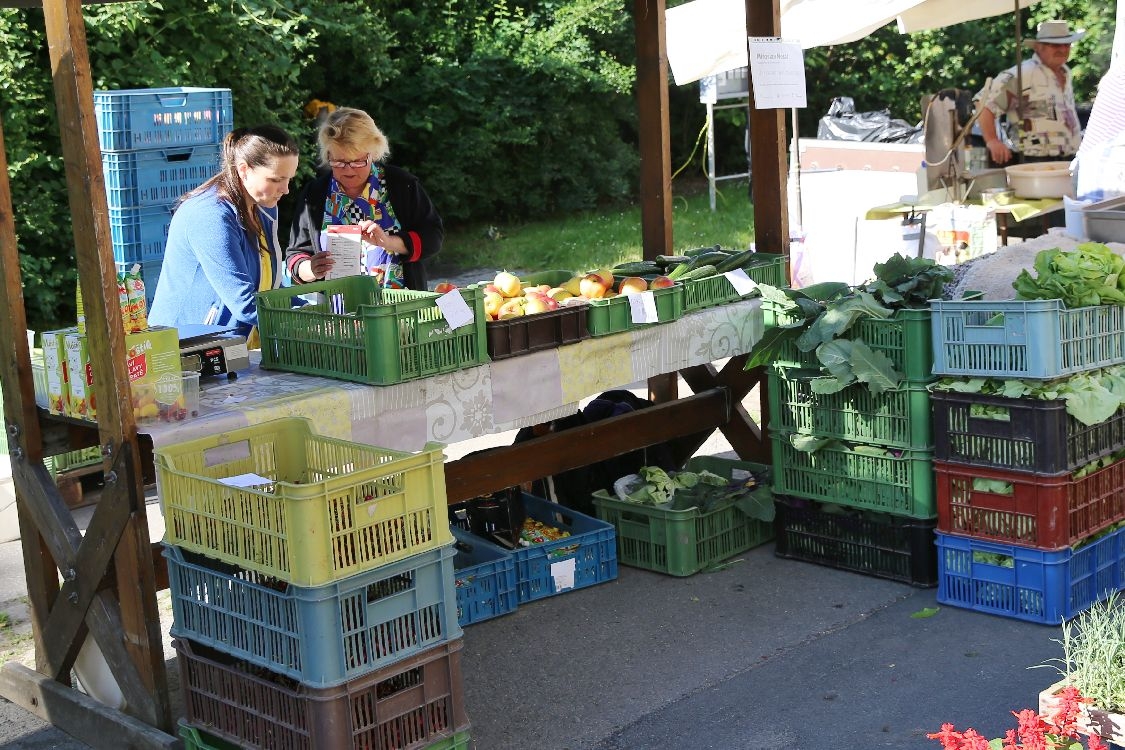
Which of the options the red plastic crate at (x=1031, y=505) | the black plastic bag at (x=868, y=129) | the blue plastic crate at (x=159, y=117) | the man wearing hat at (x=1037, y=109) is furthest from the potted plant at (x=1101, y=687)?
the black plastic bag at (x=868, y=129)

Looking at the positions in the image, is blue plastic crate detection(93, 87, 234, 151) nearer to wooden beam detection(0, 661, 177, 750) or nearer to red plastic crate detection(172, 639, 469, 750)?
wooden beam detection(0, 661, 177, 750)

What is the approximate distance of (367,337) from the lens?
418 cm

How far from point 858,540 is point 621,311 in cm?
132

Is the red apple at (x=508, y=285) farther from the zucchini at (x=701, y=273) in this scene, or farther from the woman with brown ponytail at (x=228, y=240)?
the woman with brown ponytail at (x=228, y=240)

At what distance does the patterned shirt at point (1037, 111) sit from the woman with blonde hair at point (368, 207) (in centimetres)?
598

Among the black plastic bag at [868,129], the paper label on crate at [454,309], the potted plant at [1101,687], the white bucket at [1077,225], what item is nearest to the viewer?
the potted plant at [1101,687]

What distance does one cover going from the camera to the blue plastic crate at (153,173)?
7.70m

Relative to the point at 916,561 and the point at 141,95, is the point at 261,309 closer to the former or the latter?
the point at 916,561

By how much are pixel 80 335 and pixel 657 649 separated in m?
2.19

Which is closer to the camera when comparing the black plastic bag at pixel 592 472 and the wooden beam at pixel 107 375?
the wooden beam at pixel 107 375

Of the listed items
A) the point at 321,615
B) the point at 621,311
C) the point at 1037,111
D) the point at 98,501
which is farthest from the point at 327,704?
the point at 1037,111

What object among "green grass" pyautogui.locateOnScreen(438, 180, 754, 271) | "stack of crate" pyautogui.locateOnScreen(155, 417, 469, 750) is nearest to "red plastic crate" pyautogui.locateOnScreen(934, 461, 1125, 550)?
"stack of crate" pyautogui.locateOnScreen(155, 417, 469, 750)

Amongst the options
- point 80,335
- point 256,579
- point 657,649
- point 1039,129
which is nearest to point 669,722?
point 657,649

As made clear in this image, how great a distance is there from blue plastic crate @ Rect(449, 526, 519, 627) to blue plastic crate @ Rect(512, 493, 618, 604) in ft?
0.27
